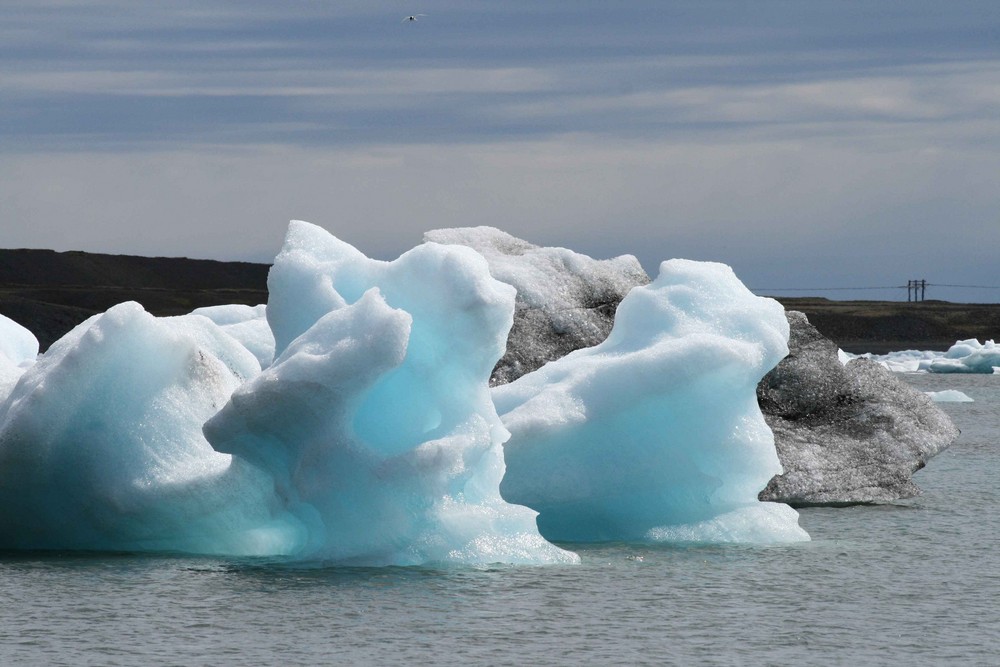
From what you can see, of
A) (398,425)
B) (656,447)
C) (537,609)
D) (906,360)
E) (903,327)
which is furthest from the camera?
(903,327)

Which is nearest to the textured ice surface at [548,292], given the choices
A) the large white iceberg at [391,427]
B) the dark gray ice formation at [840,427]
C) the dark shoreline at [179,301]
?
the dark gray ice formation at [840,427]

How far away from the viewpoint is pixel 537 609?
868 cm

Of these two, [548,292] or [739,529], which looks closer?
[739,529]

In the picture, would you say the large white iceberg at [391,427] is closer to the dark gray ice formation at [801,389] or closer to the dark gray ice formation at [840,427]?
the dark gray ice formation at [801,389]

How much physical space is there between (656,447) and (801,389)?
4033 mm

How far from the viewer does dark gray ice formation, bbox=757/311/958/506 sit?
14.0 meters

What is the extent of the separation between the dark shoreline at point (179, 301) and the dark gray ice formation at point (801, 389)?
45.9 m

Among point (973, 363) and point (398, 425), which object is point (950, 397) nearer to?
point (973, 363)

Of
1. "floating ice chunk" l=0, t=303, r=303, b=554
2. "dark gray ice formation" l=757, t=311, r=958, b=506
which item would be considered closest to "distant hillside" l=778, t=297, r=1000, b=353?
"dark gray ice formation" l=757, t=311, r=958, b=506

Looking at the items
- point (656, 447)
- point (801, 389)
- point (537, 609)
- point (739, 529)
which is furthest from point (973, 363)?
point (537, 609)

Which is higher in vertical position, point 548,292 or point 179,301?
point 179,301

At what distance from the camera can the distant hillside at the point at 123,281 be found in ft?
260

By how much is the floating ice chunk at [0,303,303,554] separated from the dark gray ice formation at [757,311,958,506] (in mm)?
5102

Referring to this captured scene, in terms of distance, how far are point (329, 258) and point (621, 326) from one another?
2.68 metres
